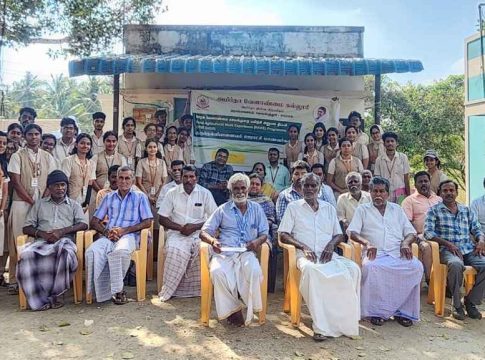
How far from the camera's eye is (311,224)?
14.2ft

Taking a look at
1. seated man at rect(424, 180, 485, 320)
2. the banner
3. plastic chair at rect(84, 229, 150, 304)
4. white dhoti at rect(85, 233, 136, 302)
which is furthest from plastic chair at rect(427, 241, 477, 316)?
the banner

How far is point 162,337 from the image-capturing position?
12.3ft

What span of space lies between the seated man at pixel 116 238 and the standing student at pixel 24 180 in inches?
31.7

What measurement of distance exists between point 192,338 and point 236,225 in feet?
3.67

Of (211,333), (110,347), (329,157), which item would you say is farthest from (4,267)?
(329,157)

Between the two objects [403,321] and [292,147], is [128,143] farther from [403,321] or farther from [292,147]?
[403,321]

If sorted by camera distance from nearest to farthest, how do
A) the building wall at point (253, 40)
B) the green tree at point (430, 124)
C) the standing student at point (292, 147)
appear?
the standing student at point (292, 147) → the building wall at point (253, 40) → the green tree at point (430, 124)

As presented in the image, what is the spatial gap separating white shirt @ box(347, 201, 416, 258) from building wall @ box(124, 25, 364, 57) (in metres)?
4.40


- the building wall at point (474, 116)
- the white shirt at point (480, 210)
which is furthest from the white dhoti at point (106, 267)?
the building wall at point (474, 116)

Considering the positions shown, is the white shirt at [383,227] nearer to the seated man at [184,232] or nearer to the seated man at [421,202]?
the seated man at [421,202]

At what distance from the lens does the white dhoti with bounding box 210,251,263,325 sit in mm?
3895

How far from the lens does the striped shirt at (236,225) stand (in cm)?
437

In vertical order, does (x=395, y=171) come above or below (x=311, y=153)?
below

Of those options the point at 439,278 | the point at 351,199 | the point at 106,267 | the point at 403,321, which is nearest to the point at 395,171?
the point at 351,199
